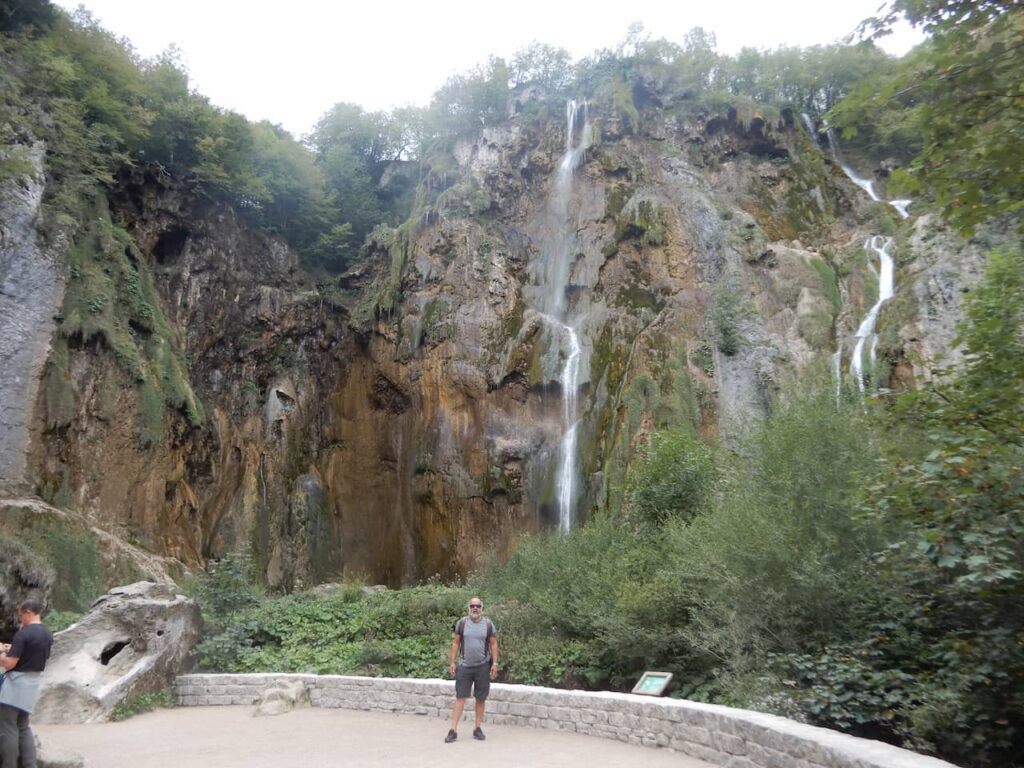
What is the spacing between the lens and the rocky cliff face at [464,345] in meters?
19.3

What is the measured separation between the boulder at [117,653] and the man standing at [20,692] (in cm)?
471

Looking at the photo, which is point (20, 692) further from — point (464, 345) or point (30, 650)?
point (464, 345)

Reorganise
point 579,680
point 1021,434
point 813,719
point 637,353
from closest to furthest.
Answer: point 1021,434, point 813,719, point 579,680, point 637,353

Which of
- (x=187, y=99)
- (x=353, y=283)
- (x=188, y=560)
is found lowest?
(x=188, y=560)

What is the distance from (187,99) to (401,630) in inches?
842

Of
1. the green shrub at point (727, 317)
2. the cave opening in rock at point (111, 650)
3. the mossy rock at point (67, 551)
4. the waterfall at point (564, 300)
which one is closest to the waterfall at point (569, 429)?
the waterfall at point (564, 300)

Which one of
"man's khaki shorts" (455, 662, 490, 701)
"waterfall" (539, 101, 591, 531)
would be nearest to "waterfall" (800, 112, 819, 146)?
"waterfall" (539, 101, 591, 531)

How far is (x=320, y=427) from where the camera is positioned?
1029 inches

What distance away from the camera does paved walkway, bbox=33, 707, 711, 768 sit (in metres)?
6.64

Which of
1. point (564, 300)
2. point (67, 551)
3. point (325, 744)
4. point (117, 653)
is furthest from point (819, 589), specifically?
point (564, 300)

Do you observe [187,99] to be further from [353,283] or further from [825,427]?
[825,427]

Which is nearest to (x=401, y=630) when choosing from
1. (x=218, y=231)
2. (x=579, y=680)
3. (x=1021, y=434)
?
(x=579, y=680)

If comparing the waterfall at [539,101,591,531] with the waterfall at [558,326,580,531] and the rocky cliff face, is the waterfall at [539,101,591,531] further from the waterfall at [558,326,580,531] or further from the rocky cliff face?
the rocky cliff face

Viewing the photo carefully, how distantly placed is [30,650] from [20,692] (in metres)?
0.32
